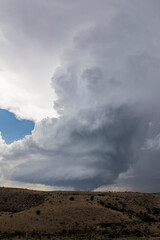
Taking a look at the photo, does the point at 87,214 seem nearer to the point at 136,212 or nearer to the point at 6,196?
the point at 136,212

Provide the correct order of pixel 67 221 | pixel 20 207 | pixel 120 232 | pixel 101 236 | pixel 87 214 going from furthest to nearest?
pixel 20 207 → pixel 87 214 → pixel 67 221 → pixel 120 232 → pixel 101 236

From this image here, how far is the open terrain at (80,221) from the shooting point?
5634 cm

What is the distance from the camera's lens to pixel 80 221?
6600cm

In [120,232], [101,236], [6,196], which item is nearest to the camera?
[101,236]

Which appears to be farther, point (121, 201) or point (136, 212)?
point (121, 201)

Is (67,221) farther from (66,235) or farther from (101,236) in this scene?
(101,236)

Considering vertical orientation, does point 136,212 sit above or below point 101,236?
above

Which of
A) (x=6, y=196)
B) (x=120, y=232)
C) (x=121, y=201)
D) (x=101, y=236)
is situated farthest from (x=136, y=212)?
(x=6, y=196)

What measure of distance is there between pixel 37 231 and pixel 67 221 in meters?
10.5

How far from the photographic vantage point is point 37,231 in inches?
2311

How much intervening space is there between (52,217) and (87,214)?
11.4 metres

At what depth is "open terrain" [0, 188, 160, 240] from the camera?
185 feet

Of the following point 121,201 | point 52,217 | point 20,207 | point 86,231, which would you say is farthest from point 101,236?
point 20,207

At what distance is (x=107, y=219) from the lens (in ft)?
222
